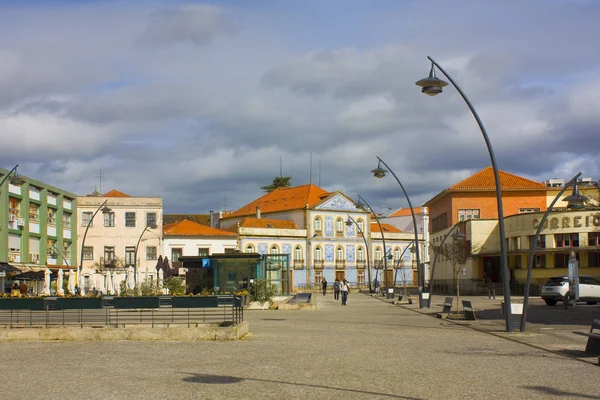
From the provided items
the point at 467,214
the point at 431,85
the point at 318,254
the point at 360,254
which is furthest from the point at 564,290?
the point at 360,254

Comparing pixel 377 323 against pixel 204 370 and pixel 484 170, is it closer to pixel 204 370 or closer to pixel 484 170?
pixel 204 370

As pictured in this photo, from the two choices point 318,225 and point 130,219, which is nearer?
point 130,219

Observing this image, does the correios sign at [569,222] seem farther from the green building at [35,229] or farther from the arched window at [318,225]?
the green building at [35,229]

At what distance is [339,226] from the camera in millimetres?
91062

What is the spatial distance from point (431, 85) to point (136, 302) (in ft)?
32.5

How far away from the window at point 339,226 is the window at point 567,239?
35522 millimetres

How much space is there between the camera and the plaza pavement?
37.1 ft

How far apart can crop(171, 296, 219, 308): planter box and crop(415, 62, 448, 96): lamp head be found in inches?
312

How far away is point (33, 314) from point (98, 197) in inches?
2041

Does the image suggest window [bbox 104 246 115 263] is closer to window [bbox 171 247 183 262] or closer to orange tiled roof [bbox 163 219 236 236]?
orange tiled roof [bbox 163 219 236 236]

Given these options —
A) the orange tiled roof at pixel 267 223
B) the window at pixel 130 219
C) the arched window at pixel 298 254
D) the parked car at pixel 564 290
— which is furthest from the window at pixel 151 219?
the parked car at pixel 564 290

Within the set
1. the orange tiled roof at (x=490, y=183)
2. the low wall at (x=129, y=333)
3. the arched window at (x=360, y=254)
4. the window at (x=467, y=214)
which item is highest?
the orange tiled roof at (x=490, y=183)

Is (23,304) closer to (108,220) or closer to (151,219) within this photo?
(108,220)

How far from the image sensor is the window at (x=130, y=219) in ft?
236
